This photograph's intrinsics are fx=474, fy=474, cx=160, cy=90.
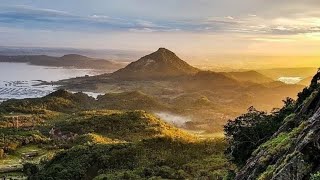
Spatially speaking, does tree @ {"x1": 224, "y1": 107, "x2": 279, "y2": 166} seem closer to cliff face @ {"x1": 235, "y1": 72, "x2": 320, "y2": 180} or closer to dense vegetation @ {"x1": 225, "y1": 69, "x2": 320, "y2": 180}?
dense vegetation @ {"x1": 225, "y1": 69, "x2": 320, "y2": 180}

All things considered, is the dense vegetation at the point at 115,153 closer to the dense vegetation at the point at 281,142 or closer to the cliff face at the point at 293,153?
the dense vegetation at the point at 281,142

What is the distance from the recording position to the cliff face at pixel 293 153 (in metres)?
19.3

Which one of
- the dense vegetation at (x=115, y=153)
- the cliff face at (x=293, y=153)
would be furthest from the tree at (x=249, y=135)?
the dense vegetation at (x=115, y=153)

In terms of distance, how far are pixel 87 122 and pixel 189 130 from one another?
5097cm

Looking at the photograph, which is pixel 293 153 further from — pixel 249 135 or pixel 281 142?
pixel 249 135

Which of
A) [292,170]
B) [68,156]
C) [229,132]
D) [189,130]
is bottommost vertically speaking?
[189,130]

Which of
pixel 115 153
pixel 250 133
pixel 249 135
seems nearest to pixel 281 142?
pixel 249 135

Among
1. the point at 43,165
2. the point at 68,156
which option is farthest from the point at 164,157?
the point at 43,165

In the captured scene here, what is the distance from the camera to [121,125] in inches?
6220

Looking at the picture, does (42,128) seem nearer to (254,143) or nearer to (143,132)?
(143,132)

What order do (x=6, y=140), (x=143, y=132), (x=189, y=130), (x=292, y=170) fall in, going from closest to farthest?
(x=292, y=170), (x=6, y=140), (x=143, y=132), (x=189, y=130)

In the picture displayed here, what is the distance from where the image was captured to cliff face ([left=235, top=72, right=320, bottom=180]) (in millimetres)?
19312

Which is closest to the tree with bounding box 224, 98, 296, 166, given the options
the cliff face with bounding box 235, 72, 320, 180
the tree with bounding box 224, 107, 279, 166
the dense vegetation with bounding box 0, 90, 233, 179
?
the tree with bounding box 224, 107, 279, 166

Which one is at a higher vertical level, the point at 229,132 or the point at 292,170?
the point at 292,170
